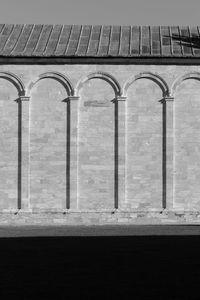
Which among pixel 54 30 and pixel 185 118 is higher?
pixel 54 30

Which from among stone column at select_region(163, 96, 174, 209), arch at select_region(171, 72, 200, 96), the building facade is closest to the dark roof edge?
the building facade

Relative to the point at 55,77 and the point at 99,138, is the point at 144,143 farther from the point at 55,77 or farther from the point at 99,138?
the point at 55,77

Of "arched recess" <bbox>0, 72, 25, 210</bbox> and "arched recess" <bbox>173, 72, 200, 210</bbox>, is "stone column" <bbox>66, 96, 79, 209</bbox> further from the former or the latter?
"arched recess" <bbox>173, 72, 200, 210</bbox>

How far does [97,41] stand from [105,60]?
201cm

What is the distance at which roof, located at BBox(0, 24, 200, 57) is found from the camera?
3155 cm

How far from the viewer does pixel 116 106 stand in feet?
103

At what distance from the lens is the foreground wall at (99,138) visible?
102ft

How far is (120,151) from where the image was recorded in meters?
31.1

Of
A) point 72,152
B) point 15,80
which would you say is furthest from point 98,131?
point 15,80

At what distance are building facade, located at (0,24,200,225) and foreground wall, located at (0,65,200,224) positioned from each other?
0.15 feet

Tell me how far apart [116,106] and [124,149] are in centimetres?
204
